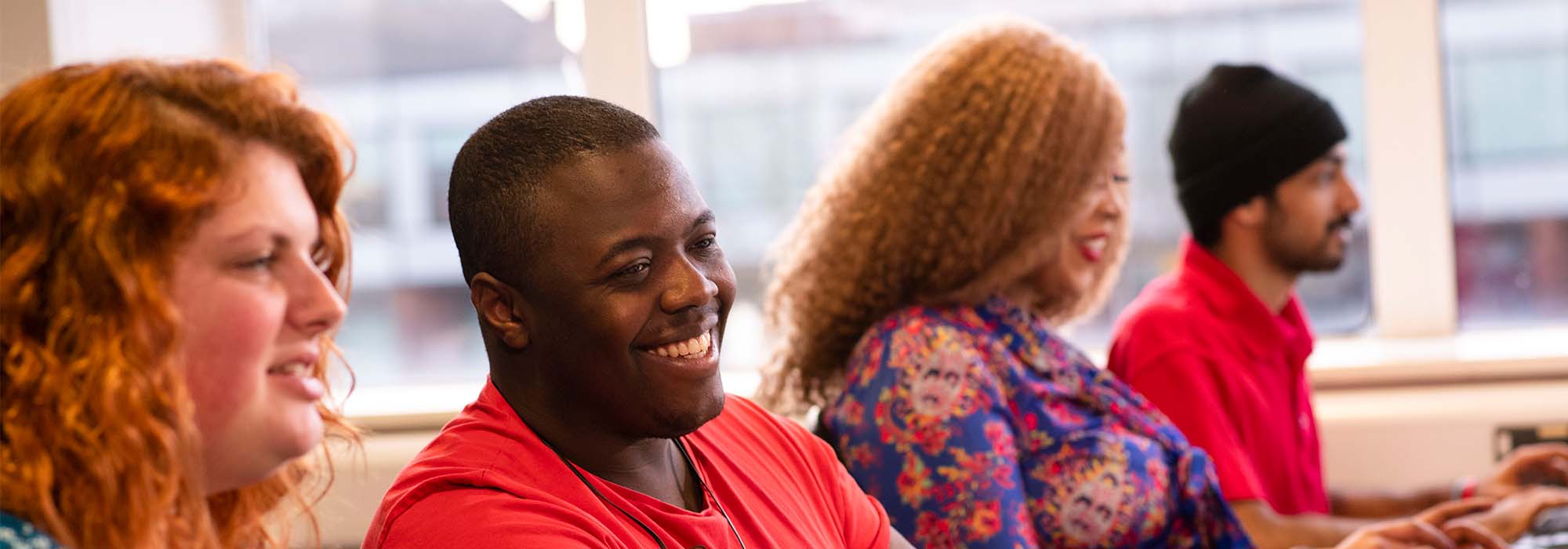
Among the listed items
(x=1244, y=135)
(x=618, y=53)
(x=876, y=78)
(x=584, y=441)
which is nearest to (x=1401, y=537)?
(x=1244, y=135)

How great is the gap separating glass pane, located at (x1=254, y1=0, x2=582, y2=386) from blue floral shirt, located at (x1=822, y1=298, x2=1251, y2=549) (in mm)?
1714

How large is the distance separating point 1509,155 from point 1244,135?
3.15 feet

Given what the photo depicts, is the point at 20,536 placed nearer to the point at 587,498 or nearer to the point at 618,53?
the point at 587,498

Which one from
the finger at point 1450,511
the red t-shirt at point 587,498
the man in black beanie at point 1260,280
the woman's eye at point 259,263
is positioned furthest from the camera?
the man in black beanie at point 1260,280

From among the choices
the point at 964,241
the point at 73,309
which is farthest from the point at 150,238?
the point at 964,241

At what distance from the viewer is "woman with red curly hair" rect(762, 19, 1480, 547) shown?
5.50 ft

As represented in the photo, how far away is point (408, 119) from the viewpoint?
335 centimetres

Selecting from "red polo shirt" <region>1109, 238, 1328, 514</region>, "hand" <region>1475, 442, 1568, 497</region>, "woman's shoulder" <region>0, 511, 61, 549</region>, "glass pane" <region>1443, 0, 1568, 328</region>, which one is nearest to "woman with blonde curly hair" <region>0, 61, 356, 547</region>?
"woman's shoulder" <region>0, 511, 61, 549</region>

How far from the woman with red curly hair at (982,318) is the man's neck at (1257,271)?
1.57 feet

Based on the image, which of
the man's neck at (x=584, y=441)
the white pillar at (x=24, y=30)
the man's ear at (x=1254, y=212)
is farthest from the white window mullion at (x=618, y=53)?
the man's neck at (x=584, y=441)

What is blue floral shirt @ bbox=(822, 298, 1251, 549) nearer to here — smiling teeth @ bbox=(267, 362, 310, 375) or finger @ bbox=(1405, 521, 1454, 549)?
finger @ bbox=(1405, 521, 1454, 549)

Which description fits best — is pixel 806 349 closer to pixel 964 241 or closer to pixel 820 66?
pixel 964 241

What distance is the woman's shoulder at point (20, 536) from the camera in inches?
29.5

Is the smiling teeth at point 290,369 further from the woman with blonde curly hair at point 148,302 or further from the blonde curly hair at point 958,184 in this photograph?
the blonde curly hair at point 958,184
